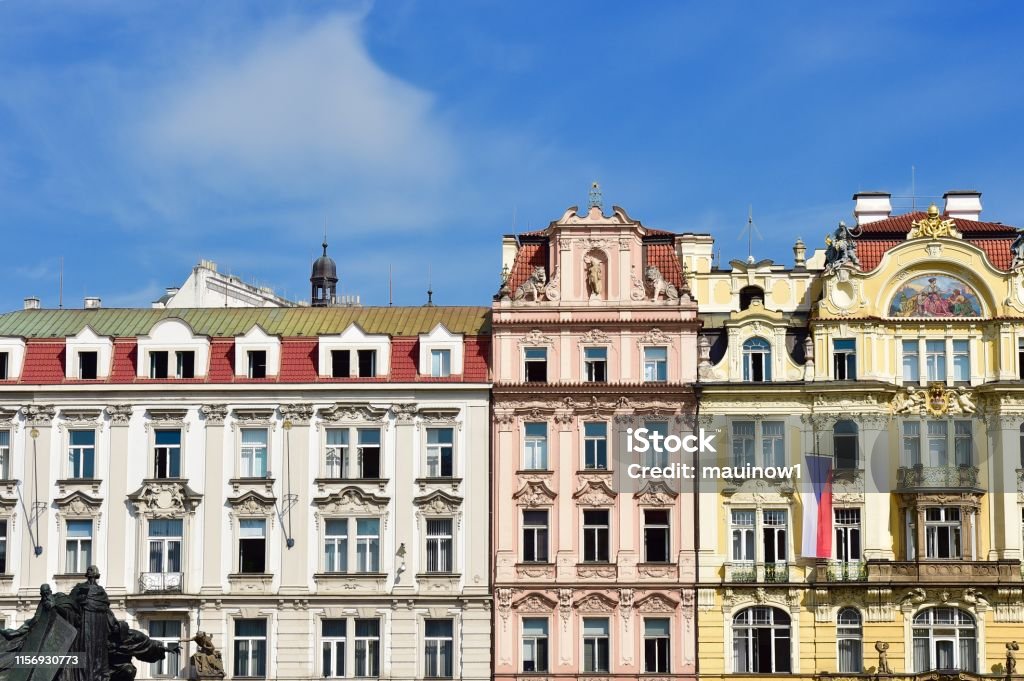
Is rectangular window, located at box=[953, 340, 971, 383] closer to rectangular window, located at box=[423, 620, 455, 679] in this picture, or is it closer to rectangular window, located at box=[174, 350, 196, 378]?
rectangular window, located at box=[423, 620, 455, 679]

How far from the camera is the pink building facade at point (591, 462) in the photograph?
83938 millimetres

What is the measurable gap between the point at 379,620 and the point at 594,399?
1285 centimetres

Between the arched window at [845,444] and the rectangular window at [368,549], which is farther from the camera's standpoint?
the rectangular window at [368,549]

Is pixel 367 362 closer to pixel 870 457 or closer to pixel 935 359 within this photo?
pixel 870 457

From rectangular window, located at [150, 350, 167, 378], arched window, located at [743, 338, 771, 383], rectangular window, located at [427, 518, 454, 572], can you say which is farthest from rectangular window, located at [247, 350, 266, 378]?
arched window, located at [743, 338, 771, 383]

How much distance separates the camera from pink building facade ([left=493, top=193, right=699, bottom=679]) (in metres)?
83.9

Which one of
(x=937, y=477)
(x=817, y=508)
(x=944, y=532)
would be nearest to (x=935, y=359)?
(x=937, y=477)

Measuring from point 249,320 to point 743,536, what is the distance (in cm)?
2421

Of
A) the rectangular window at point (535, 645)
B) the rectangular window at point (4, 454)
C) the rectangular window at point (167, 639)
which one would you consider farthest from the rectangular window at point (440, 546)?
the rectangular window at point (4, 454)

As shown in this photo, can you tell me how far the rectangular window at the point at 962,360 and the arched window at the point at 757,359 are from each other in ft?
25.6

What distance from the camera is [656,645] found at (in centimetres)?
8388

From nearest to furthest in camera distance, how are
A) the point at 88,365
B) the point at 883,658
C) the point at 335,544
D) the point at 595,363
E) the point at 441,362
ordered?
1. the point at 883,658
2. the point at 335,544
3. the point at 595,363
4. the point at 441,362
5. the point at 88,365

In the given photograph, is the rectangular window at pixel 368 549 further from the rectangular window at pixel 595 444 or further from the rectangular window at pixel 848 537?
the rectangular window at pixel 848 537

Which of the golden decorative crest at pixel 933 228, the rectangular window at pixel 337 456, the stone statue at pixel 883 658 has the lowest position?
the stone statue at pixel 883 658
